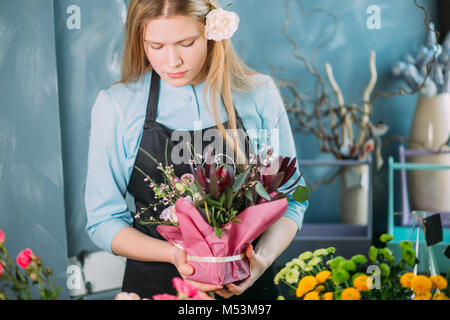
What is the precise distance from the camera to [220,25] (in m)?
1.41

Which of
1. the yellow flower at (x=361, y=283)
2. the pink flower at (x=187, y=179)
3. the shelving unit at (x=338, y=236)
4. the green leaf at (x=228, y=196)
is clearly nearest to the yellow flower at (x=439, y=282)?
the yellow flower at (x=361, y=283)

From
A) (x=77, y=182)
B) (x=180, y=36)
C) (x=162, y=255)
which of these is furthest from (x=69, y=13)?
(x=162, y=255)

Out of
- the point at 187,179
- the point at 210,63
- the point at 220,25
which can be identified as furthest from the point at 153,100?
the point at 187,179

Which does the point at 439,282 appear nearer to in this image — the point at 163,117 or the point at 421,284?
the point at 421,284

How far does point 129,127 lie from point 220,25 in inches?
16.1

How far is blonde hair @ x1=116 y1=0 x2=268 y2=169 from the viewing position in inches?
56.4

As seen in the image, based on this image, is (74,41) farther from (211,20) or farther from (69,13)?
(211,20)

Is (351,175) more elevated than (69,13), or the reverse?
(69,13)

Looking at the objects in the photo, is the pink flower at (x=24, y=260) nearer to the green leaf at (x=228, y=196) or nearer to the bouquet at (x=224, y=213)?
the bouquet at (x=224, y=213)

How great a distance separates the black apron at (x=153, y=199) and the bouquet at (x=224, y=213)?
30 cm

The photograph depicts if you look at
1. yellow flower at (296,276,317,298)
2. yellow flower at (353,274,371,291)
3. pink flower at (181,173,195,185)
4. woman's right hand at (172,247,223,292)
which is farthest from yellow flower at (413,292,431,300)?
pink flower at (181,173,195,185)
